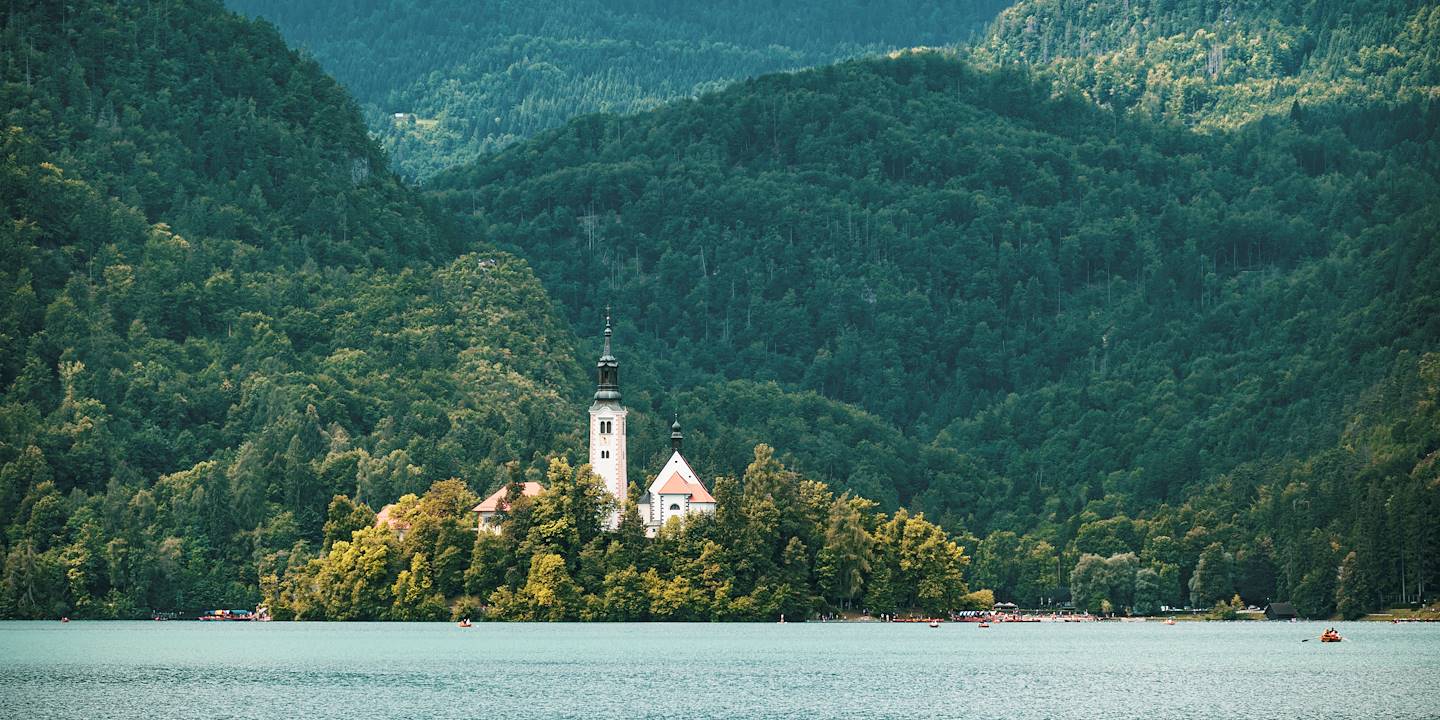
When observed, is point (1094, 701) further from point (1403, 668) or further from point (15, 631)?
point (15, 631)

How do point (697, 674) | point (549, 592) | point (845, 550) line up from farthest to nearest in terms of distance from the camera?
point (845, 550), point (549, 592), point (697, 674)

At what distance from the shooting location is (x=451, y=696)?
4596 inches

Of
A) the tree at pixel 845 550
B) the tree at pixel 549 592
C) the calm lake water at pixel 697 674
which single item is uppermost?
the tree at pixel 845 550

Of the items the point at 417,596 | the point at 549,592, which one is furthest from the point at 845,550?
the point at 417,596

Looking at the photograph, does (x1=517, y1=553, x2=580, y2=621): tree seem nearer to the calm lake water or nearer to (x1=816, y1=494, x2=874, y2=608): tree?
the calm lake water

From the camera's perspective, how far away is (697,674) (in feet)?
431

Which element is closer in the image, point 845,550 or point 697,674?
point 697,674

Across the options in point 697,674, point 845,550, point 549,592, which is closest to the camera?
point 697,674

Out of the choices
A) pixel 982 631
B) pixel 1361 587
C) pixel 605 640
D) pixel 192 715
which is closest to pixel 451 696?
pixel 192 715

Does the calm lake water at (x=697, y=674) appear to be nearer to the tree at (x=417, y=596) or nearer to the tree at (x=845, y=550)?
the tree at (x=417, y=596)

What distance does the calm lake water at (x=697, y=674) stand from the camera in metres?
110

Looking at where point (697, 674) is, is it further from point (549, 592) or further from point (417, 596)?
point (417, 596)

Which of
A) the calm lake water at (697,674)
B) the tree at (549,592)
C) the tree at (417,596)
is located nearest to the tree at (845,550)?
the calm lake water at (697,674)

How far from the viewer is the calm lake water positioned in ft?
360
